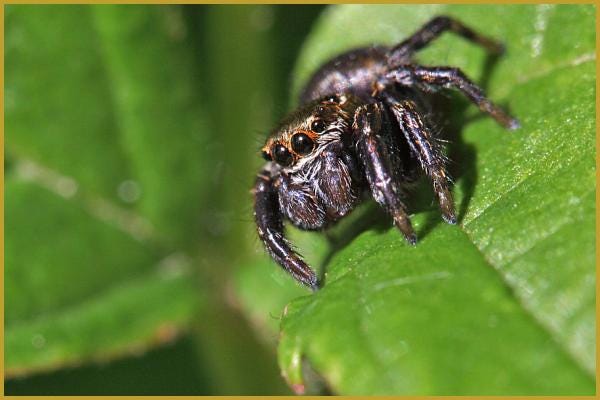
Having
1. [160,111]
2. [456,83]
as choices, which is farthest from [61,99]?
[456,83]

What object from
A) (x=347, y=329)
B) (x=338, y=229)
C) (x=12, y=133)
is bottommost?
(x=338, y=229)

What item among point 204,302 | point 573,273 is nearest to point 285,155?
point 573,273

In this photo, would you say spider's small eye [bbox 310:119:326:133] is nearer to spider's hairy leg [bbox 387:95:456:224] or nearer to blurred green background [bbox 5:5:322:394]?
spider's hairy leg [bbox 387:95:456:224]

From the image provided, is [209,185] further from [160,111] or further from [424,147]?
[424,147]

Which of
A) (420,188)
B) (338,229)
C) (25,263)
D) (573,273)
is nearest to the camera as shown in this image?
(573,273)

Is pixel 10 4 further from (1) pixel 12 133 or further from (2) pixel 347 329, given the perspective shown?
(2) pixel 347 329

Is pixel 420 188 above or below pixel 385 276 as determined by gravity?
below
